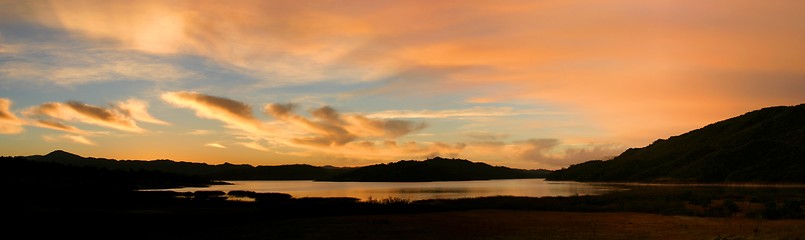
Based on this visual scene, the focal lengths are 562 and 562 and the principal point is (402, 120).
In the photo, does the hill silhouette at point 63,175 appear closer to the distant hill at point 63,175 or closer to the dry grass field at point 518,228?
the distant hill at point 63,175

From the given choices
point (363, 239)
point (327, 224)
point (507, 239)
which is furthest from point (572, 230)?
point (327, 224)

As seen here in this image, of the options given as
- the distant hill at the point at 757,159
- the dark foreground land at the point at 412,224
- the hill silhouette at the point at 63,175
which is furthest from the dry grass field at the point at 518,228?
the distant hill at the point at 757,159

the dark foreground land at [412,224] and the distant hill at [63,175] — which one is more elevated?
the distant hill at [63,175]

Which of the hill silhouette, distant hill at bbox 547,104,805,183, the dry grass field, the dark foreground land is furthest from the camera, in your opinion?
distant hill at bbox 547,104,805,183

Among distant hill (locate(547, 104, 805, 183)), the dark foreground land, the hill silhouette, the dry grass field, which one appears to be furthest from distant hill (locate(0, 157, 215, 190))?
distant hill (locate(547, 104, 805, 183))

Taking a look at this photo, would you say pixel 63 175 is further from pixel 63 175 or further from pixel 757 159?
pixel 757 159

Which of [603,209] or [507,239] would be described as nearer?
[507,239]

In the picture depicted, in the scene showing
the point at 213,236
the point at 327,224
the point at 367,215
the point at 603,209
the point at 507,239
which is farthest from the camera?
the point at 603,209

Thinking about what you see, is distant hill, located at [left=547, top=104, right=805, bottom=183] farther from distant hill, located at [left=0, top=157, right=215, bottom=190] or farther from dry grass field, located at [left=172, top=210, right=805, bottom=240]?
distant hill, located at [left=0, top=157, right=215, bottom=190]

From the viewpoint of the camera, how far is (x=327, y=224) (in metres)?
40.0

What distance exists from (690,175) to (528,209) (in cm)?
13989

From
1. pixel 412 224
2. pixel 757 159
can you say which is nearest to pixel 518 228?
pixel 412 224

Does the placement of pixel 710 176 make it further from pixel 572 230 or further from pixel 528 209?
pixel 572 230

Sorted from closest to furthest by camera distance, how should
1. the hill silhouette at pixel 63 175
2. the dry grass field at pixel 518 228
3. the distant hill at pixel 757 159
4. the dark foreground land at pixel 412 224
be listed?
the dry grass field at pixel 518 228, the dark foreground land at pixel 412 224, the hill silhouette at pixel 63 175, the distant hill at pixel 757 159
